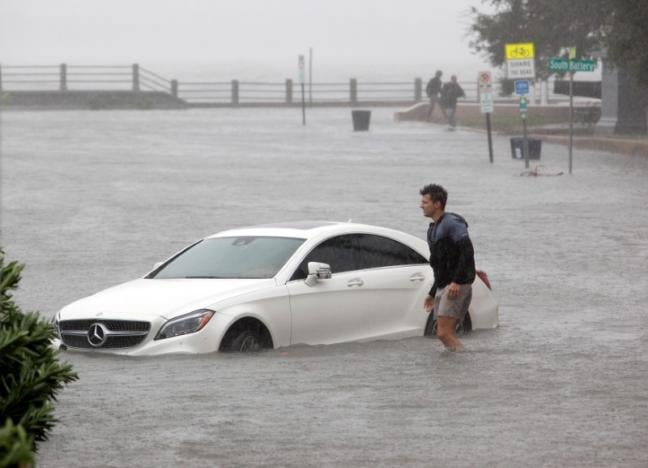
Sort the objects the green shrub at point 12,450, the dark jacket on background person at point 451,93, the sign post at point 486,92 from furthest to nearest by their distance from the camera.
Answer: the dark jacket on background person at point 451,93
the sign post at point 486,92
the green shrub at point 12,450

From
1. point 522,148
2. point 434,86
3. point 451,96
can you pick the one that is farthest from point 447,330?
point 434,86

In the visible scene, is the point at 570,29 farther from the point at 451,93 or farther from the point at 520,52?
the point at 520,52

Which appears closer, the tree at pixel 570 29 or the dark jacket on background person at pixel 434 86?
the tree at pixel 570 29

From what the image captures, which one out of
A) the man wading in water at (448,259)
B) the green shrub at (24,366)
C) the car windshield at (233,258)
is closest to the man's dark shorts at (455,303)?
the man wading in water at (448,259)

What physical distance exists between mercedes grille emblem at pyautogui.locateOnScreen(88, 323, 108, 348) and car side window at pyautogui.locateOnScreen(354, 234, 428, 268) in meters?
2.69

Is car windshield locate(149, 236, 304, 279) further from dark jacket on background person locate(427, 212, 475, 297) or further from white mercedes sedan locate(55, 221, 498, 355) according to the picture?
dark jacket on background person locate(427, 212, 475, 297)

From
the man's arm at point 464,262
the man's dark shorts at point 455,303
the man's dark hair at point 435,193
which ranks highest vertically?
the man's dark hair at point 435,193

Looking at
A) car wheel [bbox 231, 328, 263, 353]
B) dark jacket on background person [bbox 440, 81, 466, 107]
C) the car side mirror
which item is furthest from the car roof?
dark jacket on background person [bbox 440, 81, 466, 107]

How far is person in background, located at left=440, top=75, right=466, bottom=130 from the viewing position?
58656mm

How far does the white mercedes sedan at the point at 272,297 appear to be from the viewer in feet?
43.1

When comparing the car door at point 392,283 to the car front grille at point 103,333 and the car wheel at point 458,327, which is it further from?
the car front grille at point 103,333

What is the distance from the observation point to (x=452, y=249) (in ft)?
43.2

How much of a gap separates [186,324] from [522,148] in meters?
28.8

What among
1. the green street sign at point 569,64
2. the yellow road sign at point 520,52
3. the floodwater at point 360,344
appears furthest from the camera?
the yellow road sign at point 520,52
